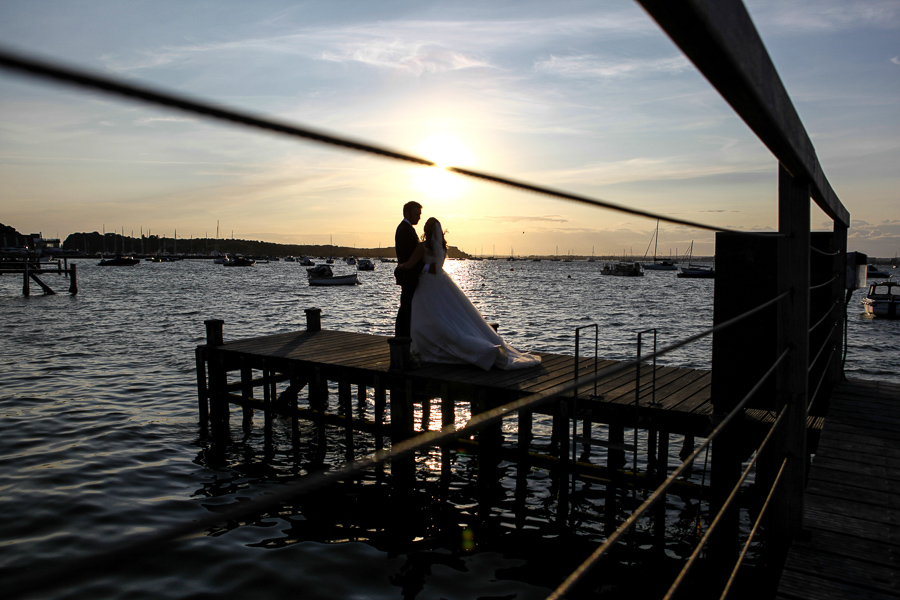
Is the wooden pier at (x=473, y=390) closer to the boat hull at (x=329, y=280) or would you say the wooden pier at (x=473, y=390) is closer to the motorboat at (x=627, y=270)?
the boat hull at (x=329, y=280)

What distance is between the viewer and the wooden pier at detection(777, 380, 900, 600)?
2.96 metres

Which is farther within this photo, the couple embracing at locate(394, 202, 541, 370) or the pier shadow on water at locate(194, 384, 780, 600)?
the couple embracing at locate(394, 202, 541, 370)

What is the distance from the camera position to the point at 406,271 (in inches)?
347

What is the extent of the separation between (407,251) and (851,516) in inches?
254

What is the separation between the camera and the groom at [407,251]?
8367 millimetres

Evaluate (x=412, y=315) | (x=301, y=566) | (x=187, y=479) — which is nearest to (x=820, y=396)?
(x=412, y=315)

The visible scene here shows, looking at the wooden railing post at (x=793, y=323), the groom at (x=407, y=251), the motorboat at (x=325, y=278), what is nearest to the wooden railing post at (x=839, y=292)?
the wooden railing post at (x=793, y=323)

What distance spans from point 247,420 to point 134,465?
2.60 metres

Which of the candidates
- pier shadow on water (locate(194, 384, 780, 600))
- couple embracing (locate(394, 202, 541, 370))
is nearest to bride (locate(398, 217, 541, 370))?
couple embracing (locate(394, 202, 541, 370))

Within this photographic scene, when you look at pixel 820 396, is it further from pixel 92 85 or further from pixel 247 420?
pixel 247 420

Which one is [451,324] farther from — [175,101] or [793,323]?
[175,101]

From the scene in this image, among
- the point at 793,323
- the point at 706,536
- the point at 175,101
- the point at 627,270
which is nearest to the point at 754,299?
the point at 793,323

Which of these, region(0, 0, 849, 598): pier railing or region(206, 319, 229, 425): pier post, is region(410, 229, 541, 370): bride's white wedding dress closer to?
region(0, 0, 849, 598): pier railing

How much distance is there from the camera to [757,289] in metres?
3.91
